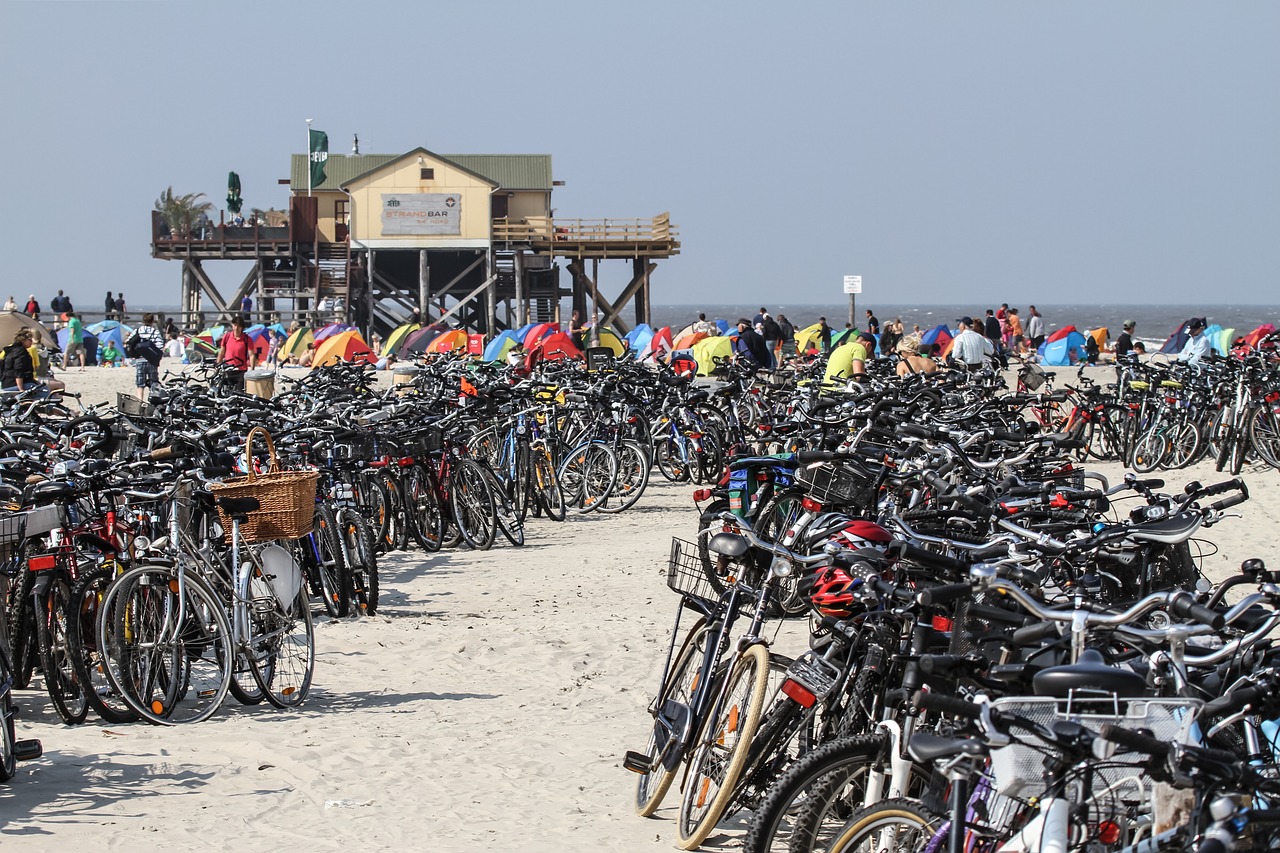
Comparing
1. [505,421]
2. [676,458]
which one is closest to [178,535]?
[505,421]

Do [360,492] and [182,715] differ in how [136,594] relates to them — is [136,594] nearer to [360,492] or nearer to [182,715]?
[182,715]

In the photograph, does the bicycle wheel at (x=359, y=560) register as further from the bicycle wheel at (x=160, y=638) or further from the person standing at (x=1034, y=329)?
the person standing at (x=1034, y=329)

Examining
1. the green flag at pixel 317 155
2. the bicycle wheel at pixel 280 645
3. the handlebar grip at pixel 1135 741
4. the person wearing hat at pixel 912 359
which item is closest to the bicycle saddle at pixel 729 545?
the handlebar grip at pixel 1135 741

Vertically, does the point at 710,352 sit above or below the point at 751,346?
below

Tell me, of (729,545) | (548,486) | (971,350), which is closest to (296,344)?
(971,350)

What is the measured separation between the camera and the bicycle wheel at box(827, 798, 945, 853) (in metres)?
3.35

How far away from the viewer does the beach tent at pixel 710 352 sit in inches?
891

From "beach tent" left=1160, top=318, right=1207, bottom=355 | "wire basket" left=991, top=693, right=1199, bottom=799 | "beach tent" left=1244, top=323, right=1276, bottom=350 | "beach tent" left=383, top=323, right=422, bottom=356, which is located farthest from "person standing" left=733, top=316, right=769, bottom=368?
"wire basket" left=991, top=693, right=1199, bottom=799

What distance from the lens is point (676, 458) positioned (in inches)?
591

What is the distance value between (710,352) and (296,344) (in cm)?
1506

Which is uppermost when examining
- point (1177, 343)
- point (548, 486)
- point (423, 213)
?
point (423, 213)

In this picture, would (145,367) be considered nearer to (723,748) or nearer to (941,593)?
(723,748)

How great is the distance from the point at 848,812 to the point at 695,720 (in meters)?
0.92

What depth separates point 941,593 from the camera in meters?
3.79
